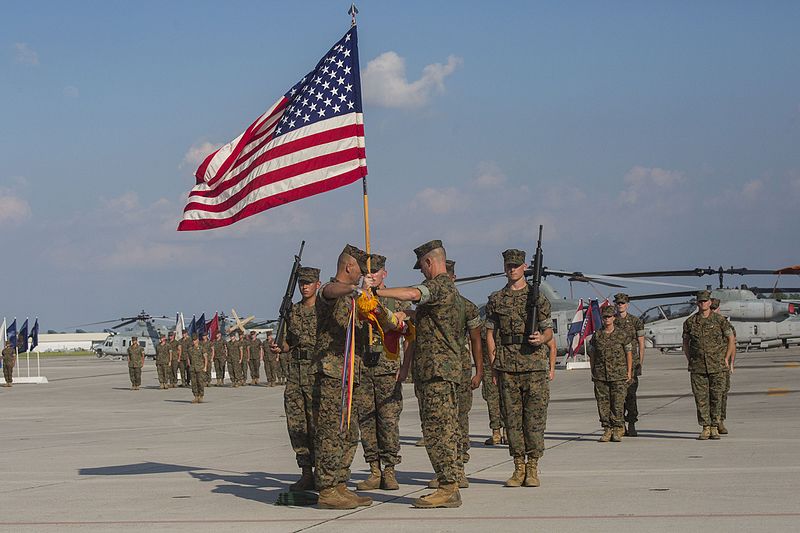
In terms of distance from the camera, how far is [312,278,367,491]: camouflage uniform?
27.0 ft

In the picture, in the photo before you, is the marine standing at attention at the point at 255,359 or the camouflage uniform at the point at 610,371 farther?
the marine standing at attention at the point at 255,359

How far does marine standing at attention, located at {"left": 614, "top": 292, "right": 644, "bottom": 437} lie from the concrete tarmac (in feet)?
1.38

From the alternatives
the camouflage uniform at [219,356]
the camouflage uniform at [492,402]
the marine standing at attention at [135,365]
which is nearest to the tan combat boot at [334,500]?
the camouflage uniform at [492,402]

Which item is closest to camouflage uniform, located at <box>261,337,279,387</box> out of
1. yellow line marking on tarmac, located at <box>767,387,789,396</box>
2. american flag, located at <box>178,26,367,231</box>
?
yellow line marking on tarmac, located at <box>767,387,789,396</box>

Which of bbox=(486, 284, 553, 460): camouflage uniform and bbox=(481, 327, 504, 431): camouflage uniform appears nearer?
bbox=(486, 284, 553, 460): camouflage uniform

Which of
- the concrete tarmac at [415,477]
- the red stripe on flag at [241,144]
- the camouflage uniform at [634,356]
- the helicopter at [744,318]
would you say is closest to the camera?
the concrete tarmac at [415,477]

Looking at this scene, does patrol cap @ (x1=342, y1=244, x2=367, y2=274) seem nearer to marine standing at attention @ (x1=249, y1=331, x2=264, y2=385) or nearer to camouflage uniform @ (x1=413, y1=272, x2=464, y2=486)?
camouflage uniform @ (x1=413, y1=272, x2=464, y2=486)

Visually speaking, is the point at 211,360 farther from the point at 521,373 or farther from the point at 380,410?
the point at 521,373

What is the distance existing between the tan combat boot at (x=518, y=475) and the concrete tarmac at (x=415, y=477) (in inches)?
6.8

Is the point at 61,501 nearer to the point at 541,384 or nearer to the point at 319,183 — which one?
the point at 319,183

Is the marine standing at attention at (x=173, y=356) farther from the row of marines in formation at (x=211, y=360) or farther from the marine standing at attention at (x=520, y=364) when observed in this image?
the marine standing at attention at (x=520, y=364)

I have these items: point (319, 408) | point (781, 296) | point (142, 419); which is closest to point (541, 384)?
point (319, 408)

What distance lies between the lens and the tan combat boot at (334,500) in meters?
8.21

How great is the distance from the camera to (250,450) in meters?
13.7
